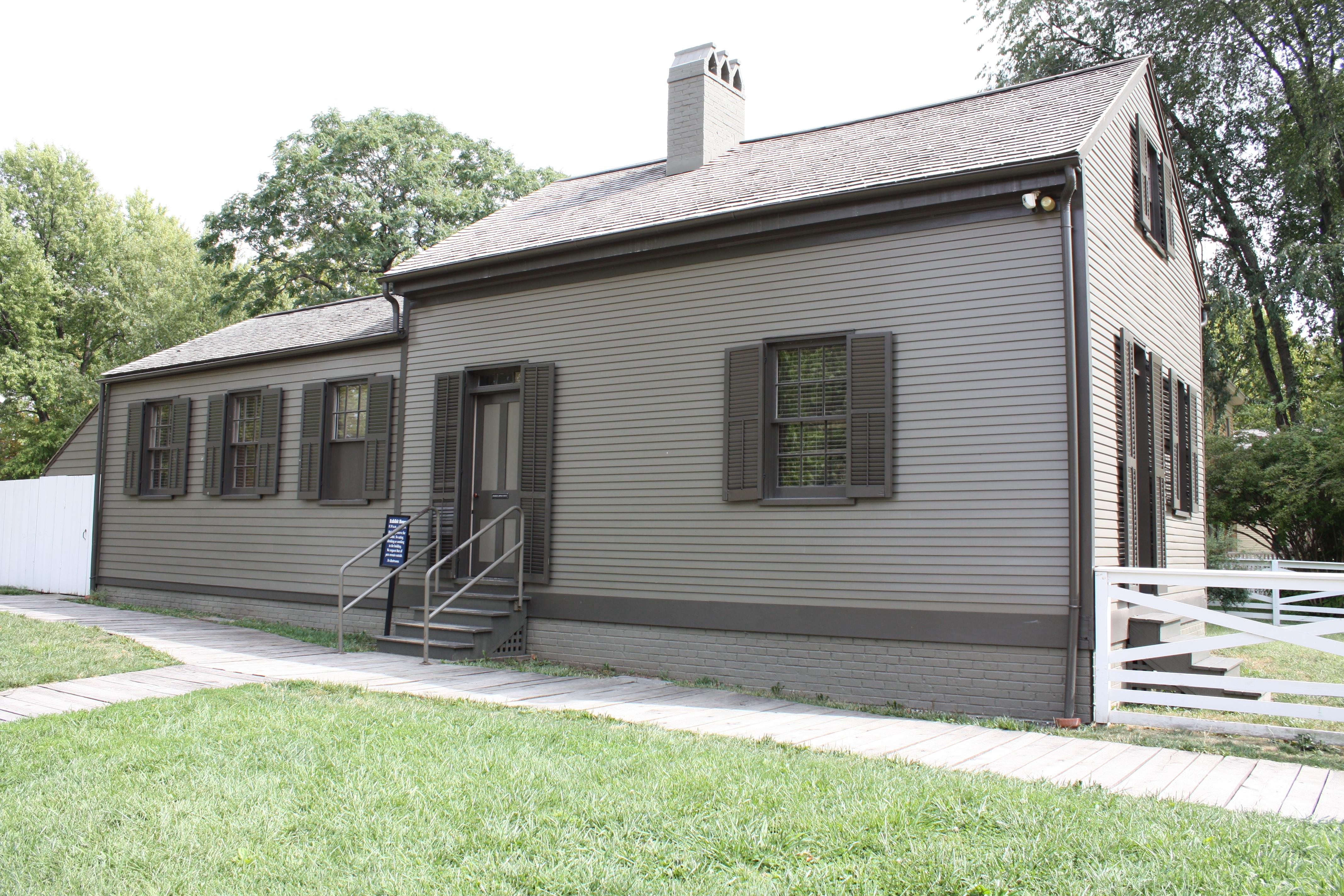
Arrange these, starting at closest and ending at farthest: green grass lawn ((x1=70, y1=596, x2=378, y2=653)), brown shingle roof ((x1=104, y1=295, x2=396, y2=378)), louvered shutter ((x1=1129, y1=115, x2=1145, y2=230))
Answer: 1. louvered shutter ((x1=1129, y1=115, x2=1145, y2=230))
2. green grass lawn ((x1=70, y1=596, x2=378, y2=653))
3. brown shingle roof ((x1=104, y1=295, x2=396, y2=378))

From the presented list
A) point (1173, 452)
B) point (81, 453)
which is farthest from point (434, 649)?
point (81, 453)

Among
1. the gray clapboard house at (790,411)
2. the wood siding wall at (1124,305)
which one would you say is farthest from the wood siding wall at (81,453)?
the wood siding wall at (1124,305)

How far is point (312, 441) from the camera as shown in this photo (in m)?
12.3

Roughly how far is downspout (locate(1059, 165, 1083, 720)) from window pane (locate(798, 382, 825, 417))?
1.99 m

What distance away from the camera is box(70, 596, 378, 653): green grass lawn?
1060cm

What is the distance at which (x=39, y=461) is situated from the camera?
112 feet

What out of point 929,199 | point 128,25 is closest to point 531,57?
point 128,25

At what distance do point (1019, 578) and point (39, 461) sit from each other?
120 ft

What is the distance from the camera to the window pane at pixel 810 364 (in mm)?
8438

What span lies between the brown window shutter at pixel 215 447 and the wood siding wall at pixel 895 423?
16.8ft

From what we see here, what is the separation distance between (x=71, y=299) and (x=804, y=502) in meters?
35.8

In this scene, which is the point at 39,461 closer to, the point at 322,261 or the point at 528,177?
the point at 322,261

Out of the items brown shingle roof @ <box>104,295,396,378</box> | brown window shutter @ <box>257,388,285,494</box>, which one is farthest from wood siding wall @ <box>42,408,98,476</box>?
brown window shutter @ <box>257,388,285,494</box>

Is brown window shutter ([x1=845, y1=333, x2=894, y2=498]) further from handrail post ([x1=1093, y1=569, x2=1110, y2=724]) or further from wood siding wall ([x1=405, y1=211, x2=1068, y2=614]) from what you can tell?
handrail post ([x1=1093, y1=569, x2=1110, y2=724])
